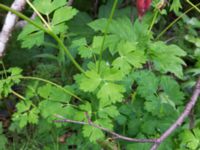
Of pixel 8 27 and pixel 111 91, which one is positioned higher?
pixel 8 27

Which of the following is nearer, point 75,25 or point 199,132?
point 199,132

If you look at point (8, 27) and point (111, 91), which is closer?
point (111, 91)

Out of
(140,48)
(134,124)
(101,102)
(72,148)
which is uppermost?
(140,48)

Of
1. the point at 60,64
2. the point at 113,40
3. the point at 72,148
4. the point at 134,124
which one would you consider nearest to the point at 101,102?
the point at 134,124

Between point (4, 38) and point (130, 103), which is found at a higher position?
point (4, 38)

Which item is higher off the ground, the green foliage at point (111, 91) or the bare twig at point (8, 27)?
the bare twig at point (8, 27)

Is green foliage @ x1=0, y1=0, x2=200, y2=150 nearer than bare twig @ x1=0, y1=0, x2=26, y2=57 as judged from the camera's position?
Yes

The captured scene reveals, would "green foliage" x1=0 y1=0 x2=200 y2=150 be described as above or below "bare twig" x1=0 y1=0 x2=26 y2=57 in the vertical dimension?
below

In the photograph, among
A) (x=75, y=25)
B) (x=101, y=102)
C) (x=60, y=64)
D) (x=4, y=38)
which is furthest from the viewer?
(x=75, y=25)

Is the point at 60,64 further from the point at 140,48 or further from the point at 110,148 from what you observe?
the point at 110,148

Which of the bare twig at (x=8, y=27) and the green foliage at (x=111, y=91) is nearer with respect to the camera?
the green foliage at (x=111, y=91)

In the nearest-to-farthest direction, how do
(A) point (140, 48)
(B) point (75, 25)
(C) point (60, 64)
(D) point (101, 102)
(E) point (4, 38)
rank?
(D) point (101, 102) → (A) point (140, 48) → (E) point (4, 38) → (C) point (60, 64) → (B) point (75, 25)
